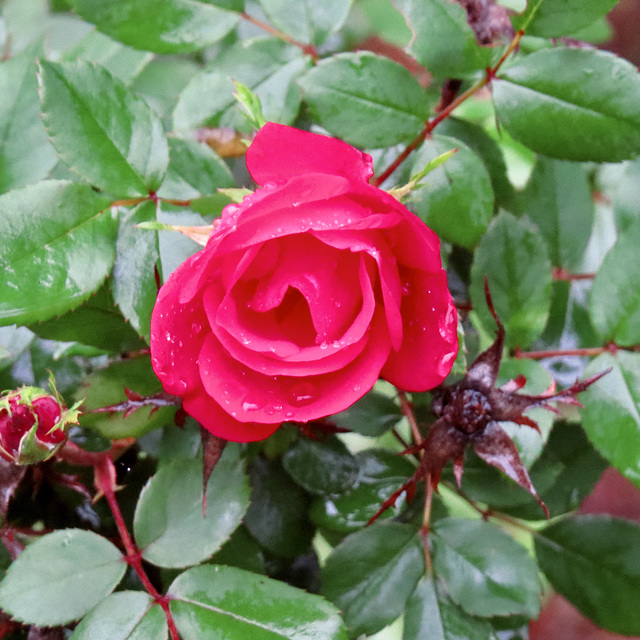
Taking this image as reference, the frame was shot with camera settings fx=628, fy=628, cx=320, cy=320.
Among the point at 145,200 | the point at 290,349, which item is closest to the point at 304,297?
the point at 290,349

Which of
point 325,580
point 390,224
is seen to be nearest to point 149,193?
point 390,224

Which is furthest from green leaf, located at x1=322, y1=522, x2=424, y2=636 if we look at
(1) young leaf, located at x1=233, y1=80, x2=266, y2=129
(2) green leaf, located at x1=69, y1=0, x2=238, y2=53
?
(2) green leaf, located at x1=69, y1=0, x2=238, y2=53

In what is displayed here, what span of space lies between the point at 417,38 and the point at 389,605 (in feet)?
1.42

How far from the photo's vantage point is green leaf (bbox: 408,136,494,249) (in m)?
0.46

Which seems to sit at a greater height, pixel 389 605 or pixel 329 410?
pixel 329 410

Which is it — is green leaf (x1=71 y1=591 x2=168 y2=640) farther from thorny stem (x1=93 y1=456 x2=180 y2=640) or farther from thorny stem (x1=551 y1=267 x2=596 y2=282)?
thorny stem (x1=551 y1=267 x2=596 y2=282)

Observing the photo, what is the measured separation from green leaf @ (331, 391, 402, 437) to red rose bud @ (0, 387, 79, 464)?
0.23m

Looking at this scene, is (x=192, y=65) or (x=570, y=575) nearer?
(x=570, y=575)

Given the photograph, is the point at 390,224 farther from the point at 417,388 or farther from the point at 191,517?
the point at 191,517

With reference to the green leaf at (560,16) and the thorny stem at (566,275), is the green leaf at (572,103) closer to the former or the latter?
the green leaf at (560,16)

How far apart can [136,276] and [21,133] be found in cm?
19

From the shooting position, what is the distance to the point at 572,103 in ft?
1.46

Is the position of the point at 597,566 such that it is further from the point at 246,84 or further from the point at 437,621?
the point at 246,84

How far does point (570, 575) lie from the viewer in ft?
1.93
